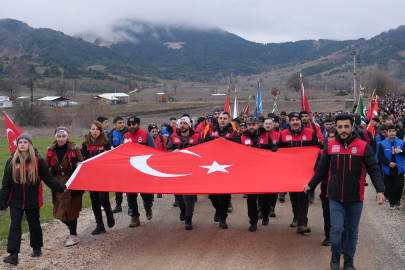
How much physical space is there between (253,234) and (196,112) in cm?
5519

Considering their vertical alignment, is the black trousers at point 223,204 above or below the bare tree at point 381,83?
below

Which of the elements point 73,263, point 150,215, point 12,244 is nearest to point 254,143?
point 150,215

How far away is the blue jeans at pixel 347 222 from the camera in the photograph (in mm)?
5703

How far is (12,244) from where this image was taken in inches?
243

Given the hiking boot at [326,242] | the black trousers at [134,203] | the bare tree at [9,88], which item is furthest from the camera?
the bare tree at [9,88]

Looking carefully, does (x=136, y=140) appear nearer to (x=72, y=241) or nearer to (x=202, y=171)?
(x=202, y=171)

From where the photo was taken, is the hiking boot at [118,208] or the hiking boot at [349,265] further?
the hiking boot at [118,208]

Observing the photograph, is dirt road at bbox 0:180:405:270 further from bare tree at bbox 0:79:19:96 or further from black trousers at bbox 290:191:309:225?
bare tree at bbox 0:79:19:96

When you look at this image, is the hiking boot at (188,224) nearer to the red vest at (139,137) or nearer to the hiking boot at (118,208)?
the red vest at (139,137)

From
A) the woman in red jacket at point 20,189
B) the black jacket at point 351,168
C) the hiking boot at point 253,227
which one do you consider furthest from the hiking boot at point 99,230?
the black jacket at point 351,168

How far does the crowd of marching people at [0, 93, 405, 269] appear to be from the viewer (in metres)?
5.62

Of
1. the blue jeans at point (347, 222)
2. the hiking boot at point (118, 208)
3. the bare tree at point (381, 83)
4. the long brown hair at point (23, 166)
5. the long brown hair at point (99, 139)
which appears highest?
the bare tree at point (381, 83)

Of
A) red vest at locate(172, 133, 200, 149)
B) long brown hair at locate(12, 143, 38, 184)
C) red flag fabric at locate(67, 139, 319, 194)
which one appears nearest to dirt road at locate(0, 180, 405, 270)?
red flag fabric at locate(67, 139, 319, 194)

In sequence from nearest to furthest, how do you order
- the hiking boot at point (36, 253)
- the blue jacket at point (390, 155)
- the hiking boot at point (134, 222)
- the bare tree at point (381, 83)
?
the hiking boot at point (36, 253) < the hiking boot at point (134, 222) < the blue jacket at point (390, 155) < the bare tree at point (381, 83)
